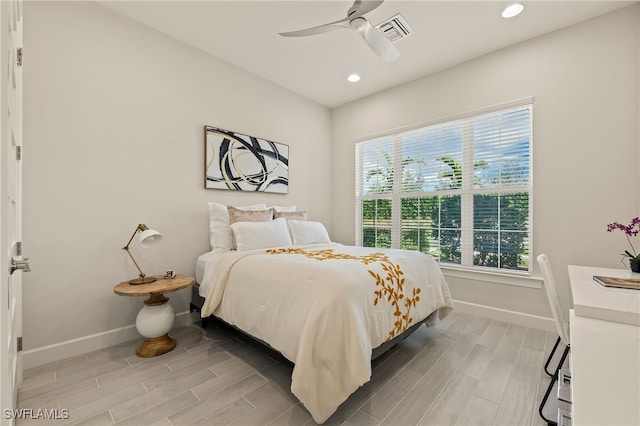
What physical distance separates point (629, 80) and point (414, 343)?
295 centimetres

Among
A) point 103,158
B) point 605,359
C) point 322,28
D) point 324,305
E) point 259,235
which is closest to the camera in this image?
point 605,359

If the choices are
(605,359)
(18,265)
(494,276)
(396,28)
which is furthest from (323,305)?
(396,28)

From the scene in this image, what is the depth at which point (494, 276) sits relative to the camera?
3025 millimetres

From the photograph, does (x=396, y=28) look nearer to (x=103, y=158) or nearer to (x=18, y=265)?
(x=103, y=158)

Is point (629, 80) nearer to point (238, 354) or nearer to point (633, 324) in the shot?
point (633, 324)

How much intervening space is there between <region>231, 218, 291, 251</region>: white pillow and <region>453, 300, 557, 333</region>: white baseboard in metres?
2.21

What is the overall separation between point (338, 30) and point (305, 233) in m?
2.17

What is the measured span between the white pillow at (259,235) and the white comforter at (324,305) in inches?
12.7

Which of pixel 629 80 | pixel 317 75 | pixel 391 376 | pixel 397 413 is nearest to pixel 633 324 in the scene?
pixel 397 413

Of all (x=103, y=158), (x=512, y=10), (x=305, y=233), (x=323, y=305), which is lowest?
(x=323, y=305)

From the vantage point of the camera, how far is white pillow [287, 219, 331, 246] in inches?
128

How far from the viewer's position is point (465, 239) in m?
3.25

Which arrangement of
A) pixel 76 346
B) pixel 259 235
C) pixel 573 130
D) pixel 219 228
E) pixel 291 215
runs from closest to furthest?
1. pixel 76 346
2. pixel 573 130
3. pixel 259 235
4. pixel 219 228
5. pixel 291 215

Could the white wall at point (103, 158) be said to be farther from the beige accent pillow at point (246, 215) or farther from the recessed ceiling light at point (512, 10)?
the recessed ceiling light at point (512, 10)
